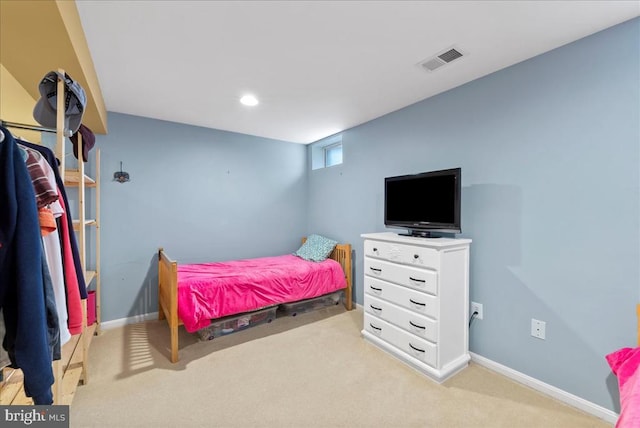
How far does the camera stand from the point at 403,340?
2287mm

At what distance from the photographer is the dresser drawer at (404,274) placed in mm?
2070

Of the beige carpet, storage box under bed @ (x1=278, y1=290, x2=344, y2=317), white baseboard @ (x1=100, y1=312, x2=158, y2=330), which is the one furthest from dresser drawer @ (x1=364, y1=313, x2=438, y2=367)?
white baseboard @ (x1=100, y1=312, x2=158, y2=330)

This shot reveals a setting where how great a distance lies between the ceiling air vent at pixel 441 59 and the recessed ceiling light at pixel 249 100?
1.56 metres

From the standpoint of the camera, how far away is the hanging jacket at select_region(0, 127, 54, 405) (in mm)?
816

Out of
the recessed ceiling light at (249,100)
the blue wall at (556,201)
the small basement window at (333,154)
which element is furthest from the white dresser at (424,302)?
the small basement window at (333,154)

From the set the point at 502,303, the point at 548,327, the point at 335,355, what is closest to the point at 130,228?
the point at 335,355

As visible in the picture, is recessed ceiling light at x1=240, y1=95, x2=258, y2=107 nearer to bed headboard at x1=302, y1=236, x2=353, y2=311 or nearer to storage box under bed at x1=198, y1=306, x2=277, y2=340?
bed headboard at x1=302, y1=236, x2=353, y2=311

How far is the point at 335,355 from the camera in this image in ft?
7.88

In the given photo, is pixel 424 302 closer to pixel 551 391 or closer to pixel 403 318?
pixel 403 318

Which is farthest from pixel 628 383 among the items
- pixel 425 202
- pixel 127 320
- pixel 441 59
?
pixel 127 320

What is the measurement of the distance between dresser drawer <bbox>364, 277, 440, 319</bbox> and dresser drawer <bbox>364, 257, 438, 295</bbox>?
0.15ft

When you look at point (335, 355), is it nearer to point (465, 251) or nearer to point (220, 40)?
point (465, 251)

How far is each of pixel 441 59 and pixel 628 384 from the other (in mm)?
2113

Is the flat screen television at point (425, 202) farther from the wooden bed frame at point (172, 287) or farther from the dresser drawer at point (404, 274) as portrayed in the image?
the wooden bed frame at point (172, 287)
